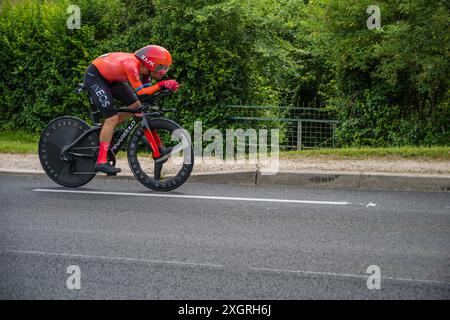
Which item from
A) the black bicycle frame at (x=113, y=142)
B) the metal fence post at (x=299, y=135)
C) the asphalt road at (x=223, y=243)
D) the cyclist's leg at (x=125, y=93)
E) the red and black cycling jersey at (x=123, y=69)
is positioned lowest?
the asphalt road at (x=223, y=243)

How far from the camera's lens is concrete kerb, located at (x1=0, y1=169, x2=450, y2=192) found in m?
9.72

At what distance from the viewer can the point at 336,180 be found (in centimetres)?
1003

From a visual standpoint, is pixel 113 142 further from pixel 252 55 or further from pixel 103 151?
pixel 252 55

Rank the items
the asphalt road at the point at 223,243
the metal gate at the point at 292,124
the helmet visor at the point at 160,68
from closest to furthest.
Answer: the asphalt road at the point at 223,243, the helmet visor at the point at 160,68, the metal gate at the point at 292,124

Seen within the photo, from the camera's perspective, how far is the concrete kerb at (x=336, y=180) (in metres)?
9.72

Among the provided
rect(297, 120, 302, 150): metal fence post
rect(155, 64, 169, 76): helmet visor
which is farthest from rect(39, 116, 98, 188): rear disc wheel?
rect(297, 120, 302, 150): metal fence post

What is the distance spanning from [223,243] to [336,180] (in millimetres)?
3769

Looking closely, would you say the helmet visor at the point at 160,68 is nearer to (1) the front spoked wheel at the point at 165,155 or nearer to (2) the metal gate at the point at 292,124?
(1) the front spoked wheel at the point at 165,155

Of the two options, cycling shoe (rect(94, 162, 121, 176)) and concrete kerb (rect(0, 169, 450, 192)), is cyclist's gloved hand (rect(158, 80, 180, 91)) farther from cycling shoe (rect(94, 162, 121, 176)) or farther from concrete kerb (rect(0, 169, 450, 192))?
concrete kerb (rect(0, 169, 450, 192))

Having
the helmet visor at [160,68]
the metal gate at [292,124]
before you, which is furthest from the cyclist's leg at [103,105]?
the metal gate at [292,124]

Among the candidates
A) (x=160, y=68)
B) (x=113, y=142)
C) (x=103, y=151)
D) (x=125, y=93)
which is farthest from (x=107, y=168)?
(x=160, y=68)

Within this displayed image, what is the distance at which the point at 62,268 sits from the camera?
18.9 feet

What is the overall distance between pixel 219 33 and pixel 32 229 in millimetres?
8239
